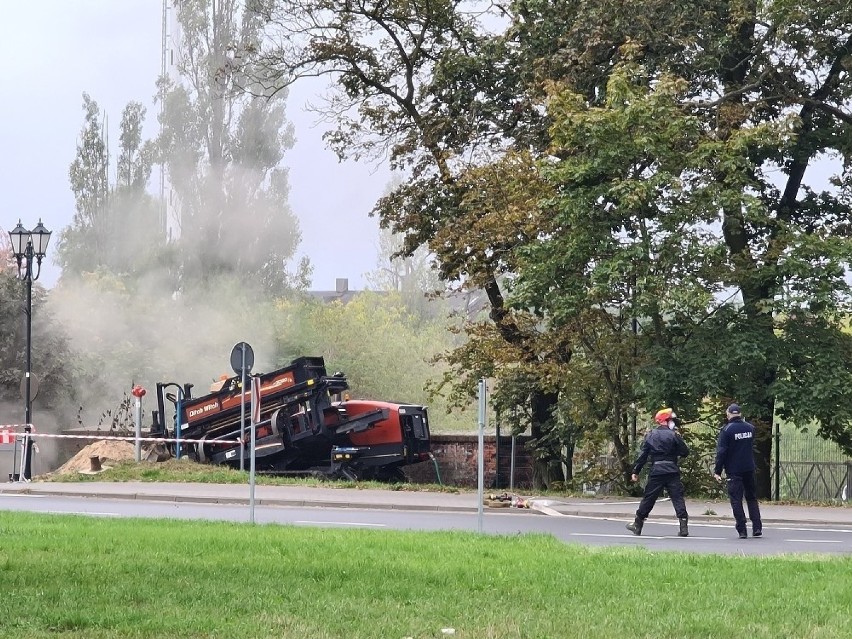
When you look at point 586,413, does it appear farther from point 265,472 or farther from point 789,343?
point 265,472

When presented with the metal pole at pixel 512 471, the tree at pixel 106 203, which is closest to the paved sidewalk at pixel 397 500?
the metal pole at pixel 512 471

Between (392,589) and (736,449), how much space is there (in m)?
8.75

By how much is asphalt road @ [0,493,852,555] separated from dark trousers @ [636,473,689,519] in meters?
0.33

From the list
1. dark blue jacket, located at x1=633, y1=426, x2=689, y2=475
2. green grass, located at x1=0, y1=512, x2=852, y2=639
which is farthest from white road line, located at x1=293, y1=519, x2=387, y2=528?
green grass, located at x1=0, y1=512, x2=852, y2=639

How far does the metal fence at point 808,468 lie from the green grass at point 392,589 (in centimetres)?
1579

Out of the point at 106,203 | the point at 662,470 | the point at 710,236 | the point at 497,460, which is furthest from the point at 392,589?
the point at 106,203

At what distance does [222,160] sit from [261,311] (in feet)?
23.7

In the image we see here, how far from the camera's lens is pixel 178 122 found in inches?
2367

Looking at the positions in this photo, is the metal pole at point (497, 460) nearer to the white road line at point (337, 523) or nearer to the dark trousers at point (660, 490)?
the white road line at point (337, 523)

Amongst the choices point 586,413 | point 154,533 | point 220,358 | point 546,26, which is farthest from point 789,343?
point 220,358

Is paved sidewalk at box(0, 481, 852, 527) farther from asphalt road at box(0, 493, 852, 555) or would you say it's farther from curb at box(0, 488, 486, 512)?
asphalt road at box(0, 493, 852, 555)

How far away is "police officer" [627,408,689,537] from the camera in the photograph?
A: 17.2 metres

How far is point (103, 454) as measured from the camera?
31.2 metres

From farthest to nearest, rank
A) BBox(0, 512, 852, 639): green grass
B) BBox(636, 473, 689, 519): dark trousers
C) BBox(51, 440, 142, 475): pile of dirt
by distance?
BBox(51, 440, 142, 475): pile of dirt → BBox(636, 473, 689, 519): dark trousers → BBox(0, 512, 852, 639): green grass
